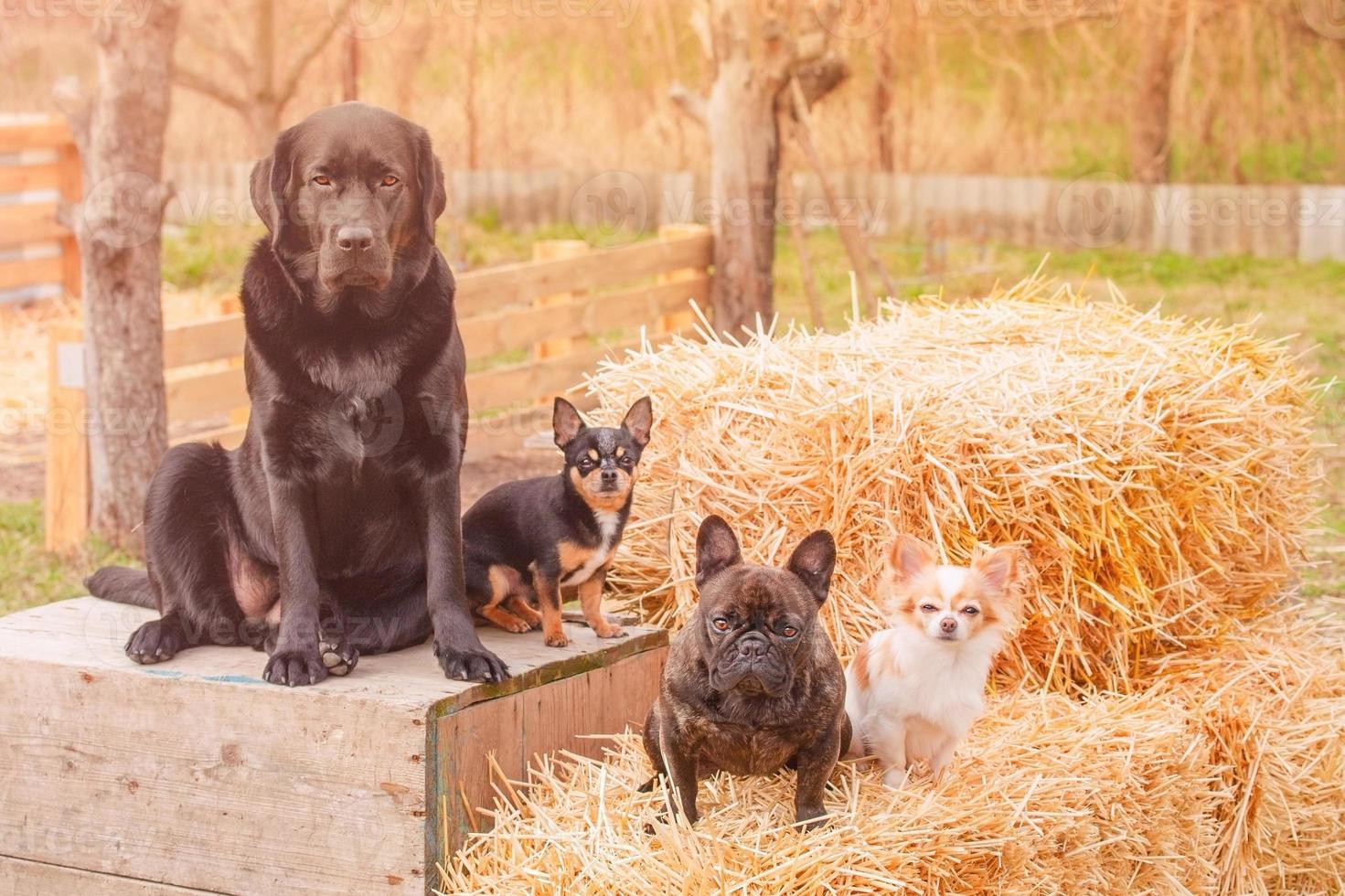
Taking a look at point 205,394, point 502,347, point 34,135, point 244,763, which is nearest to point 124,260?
point 205,394

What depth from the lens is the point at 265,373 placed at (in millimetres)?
3221

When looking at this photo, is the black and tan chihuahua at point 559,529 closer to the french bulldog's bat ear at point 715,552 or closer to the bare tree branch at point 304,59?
the french bulldog's bat ear at point 715,552

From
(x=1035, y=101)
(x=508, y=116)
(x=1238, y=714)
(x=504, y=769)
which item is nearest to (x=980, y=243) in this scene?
(x=1035, y=101)

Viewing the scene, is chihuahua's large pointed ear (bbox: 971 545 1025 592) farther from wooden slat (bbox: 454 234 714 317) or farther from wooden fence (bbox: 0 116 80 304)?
wooden fence (bbox: 0 116 80 304)

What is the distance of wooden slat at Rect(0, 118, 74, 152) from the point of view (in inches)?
429

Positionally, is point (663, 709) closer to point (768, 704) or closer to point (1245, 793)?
point (768, 704)

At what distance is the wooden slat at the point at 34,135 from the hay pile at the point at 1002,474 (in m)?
7.83

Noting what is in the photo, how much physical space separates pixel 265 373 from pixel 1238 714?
2.79 m

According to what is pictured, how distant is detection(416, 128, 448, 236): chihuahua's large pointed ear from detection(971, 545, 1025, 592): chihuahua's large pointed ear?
1480 mm

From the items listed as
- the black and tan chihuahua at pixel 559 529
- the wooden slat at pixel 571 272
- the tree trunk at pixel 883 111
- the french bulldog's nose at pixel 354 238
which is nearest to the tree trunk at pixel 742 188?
the wooden slat at pixel 571 272

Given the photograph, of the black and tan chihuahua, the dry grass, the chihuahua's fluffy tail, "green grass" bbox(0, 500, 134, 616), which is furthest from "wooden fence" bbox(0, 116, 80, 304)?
the dry grass

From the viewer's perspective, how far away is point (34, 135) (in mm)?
11062

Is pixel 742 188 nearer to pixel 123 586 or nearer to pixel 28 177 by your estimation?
pixel 123 586

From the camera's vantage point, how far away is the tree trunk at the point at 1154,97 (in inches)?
571
